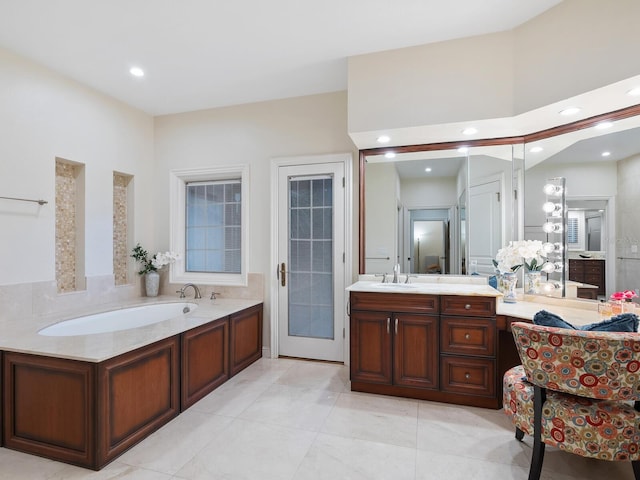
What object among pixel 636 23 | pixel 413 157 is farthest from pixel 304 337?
pixel 636 23

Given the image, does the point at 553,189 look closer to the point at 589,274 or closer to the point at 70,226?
the point at 589,274

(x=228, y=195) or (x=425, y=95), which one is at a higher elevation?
(x=425, y=95)

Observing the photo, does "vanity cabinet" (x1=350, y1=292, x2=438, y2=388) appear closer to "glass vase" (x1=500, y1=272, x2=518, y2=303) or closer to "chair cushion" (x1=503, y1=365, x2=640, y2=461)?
"glass vase" (x1=500, y1=272, x2=518, y2=303)

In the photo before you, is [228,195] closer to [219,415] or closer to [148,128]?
[148,128]

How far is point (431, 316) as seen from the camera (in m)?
2.61

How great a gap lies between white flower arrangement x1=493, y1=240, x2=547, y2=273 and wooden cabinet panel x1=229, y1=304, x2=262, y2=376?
2.42 meters

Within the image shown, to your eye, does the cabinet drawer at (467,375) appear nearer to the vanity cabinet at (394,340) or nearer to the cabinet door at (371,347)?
the vanity cabinet at (394,340)

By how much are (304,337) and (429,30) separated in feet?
9.87

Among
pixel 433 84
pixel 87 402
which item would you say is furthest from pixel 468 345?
pixel 87 402

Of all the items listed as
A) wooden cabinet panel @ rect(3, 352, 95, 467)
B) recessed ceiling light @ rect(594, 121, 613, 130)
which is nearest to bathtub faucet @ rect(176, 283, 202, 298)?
wooden cabinet panel @ rect(3, 352, 95, 467)

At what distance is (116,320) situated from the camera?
327 centimetres

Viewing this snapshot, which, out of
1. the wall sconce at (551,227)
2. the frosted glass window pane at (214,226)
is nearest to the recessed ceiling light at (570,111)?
the wall sconce at (551,227)

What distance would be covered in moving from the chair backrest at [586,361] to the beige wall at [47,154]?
144 inches

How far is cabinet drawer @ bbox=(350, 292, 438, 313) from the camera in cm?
262
